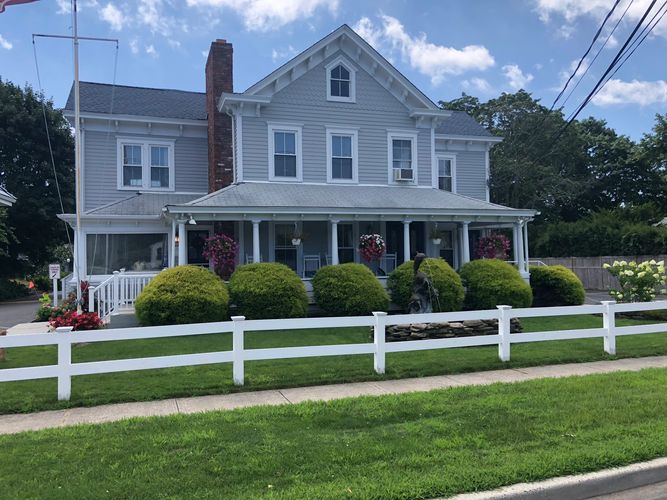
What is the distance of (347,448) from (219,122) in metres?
15.2

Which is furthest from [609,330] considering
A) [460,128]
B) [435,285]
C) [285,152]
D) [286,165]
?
[460,128]

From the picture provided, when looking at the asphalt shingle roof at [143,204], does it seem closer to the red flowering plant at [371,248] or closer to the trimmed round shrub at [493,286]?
the red flowering plant at [371,248]

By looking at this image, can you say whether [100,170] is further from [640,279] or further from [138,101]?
[640,279]

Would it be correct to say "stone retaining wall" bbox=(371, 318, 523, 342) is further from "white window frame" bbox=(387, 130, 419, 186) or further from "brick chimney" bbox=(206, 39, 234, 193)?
"brick chimney" bbox=(206, 39, 234, 193)

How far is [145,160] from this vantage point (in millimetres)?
19047

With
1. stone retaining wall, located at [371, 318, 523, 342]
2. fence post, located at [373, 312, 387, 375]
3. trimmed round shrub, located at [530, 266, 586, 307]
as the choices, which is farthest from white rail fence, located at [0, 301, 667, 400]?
trimmed round shrub, located at [530, 266, 586, 307]

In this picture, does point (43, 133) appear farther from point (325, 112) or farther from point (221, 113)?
point (325, 112)

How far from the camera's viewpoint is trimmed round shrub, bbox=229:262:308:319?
44.8ft

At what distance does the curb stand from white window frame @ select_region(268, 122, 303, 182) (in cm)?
1460

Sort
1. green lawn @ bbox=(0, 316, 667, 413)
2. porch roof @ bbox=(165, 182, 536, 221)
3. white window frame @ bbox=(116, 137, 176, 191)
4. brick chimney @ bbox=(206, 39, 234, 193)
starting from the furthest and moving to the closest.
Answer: white window frame @ bbox=(116, 137, 176, 191) → brick chimney @ bbox=(206, 39, 234, 193) → porch roof @ bbox=(165, 182, 536, 221) → green lawn @ bbox=(0, 316, 667, 413)

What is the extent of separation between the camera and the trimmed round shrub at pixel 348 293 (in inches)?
571

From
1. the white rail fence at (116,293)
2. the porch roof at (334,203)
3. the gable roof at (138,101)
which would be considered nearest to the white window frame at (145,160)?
the gable roof at (138,101)

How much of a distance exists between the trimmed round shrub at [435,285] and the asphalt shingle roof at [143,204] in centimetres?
787

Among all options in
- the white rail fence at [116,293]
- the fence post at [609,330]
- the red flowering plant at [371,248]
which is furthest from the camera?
the red flowering plant at [371,248]
